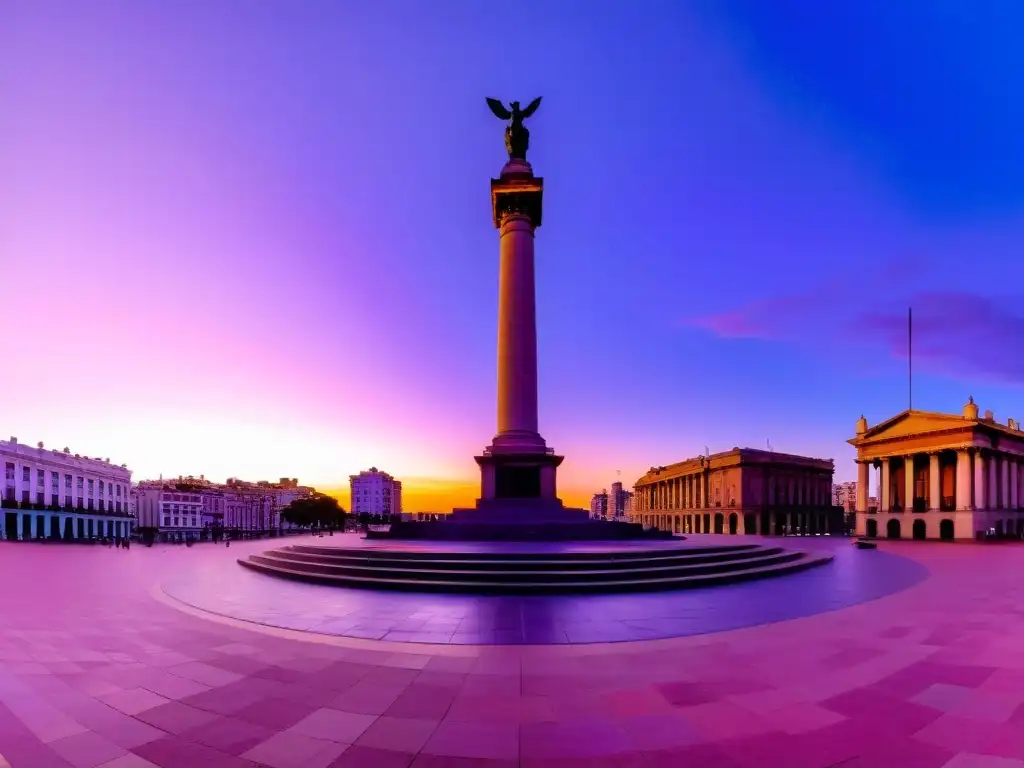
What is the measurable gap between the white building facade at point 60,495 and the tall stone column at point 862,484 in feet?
407

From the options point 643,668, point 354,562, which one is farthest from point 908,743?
point 354,562

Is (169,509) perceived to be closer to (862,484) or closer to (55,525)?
(55,525)

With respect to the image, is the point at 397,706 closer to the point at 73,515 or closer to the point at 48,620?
the point at 48,620

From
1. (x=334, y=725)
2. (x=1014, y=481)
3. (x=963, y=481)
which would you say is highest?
(x=334, y=725)

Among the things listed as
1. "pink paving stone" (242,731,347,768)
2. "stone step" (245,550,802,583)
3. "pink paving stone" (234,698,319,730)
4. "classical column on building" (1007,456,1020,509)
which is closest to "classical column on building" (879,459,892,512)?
"classical column on building" (1007,456,1020,509)

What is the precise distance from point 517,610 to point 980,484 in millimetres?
76943

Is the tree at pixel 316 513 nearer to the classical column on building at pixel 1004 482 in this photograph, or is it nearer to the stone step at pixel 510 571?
the stone step at pixel 510 571

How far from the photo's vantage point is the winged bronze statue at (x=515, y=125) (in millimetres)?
36625

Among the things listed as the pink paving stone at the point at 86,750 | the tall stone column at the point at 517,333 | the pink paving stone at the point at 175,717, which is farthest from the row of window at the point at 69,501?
the pink paving stone at the point at 86,750

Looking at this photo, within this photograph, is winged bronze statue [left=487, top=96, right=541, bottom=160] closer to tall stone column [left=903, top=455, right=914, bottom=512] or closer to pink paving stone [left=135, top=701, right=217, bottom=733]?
pink paving stone [left=135, top=701, right=217, bottom=733]

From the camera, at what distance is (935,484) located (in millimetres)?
69250

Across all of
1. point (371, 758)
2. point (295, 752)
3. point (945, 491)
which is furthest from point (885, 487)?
point (295, 752)

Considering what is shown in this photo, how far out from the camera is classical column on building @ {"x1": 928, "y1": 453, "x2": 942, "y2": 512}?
68938 millimetres

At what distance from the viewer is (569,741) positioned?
5582mm
